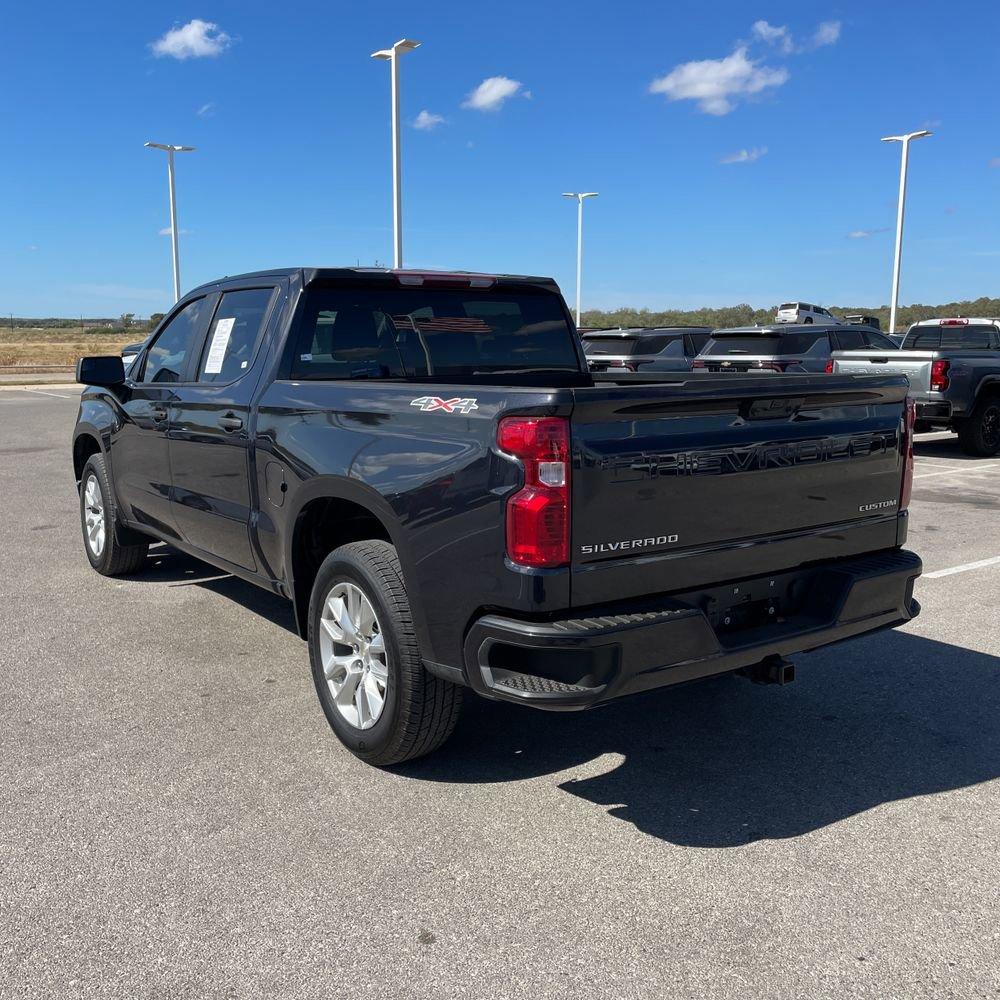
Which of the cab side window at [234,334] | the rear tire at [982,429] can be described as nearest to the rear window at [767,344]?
the rear tire at [982,429]

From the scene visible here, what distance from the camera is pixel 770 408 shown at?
11.2ft

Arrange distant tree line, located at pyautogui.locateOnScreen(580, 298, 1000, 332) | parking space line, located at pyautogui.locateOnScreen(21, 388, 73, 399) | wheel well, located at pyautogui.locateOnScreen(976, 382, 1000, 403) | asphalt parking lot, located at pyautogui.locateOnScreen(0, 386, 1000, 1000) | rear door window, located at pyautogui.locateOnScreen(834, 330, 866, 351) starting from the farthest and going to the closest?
1. distant tree line, located at pyautogui.locateOnScreen(580, 298, 1000, 332)
2. parking space line, located at pyautogui.locateOnScreen(21, 388, 73, 399)
3. rear door window, located at pyautogui.locateOnScreen(834, 330, 866, 351)
4. wheel well, located at pyautogui.locateOnScreen(976, 382, 1000, 403)
5. asphalt parking lot, located at pyautogui.locateOnScreen(0, 386, 1000, 1000)

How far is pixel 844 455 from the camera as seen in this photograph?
369cm

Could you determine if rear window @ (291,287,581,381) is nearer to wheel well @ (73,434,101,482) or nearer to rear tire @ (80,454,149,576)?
rear tire @ (80,454,149,576)

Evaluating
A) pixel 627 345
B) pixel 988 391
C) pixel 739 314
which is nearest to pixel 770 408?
pixel 988 391

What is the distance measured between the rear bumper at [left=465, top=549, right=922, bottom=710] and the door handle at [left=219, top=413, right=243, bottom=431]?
76.1 inches

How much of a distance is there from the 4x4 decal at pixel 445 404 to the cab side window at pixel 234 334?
156cm

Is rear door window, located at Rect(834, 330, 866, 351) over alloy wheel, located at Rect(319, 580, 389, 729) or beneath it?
over

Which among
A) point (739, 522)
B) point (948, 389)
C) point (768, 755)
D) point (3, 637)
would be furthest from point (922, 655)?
point (948, 389)

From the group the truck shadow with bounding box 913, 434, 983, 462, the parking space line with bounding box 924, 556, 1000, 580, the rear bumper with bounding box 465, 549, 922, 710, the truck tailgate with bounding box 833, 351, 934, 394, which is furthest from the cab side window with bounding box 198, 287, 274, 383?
the truck shadow with bounding box 913, 434, 983, 462

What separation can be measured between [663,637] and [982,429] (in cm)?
1205

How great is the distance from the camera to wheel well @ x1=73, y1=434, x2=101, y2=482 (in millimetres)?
6762

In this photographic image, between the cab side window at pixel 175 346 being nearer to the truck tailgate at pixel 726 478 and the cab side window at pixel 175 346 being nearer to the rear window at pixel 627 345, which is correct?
the truck tailgate at pixel 726 478

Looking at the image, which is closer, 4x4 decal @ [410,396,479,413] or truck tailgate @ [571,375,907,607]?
truck tailgate @ [571,375,907,607]
